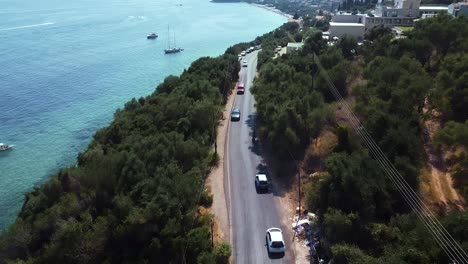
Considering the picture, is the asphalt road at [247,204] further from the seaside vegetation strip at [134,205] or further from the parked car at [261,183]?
the seaside vegetation strip at [134,205]

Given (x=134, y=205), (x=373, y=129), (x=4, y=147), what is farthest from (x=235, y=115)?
(x=4, y=147)

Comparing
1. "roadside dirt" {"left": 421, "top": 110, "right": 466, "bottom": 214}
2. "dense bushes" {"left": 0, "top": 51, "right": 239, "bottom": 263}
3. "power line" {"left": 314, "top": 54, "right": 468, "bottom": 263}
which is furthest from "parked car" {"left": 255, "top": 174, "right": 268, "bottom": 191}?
"roadside dirt" {"left": 421, "top": 110, "right": 466, "bottom": 214}

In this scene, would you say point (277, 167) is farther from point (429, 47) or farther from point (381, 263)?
point (429, 47)

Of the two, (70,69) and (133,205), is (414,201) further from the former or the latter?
(70,69)

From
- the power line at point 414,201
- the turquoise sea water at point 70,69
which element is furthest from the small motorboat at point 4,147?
the power line at point 414,201

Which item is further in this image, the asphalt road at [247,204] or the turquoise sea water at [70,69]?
the turquoise sea water at [70,69]

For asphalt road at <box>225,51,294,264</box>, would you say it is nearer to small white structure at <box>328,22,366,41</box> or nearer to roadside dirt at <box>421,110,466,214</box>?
roadside dirt at <box>421,110,466,214</box>
